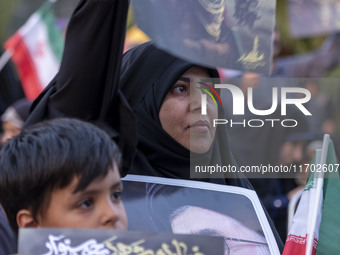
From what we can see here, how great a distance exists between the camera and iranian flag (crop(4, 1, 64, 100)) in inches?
255

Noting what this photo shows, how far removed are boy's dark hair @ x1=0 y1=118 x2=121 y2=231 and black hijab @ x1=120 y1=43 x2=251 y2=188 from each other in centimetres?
74

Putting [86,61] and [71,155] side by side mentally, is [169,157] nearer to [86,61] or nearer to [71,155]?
[86,61]

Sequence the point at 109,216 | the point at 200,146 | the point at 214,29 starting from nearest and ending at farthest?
the point at 109,216, the point at 214,29, the point at 200,146

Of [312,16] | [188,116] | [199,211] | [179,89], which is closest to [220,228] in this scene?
[199,211]

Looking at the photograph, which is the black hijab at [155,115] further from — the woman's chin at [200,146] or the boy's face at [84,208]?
the boy's face at [84,208]

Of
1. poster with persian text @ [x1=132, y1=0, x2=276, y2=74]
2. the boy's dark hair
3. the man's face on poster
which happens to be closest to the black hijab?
the man's face on poster

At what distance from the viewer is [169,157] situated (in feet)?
10.00

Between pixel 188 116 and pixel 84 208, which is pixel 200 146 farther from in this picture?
pixel 84 208

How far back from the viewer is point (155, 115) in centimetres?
316

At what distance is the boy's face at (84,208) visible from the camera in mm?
2133

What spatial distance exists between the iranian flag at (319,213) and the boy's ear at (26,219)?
1029 millimetres

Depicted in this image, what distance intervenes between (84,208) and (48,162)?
0.56 feet

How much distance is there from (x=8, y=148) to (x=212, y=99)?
3.67 feet

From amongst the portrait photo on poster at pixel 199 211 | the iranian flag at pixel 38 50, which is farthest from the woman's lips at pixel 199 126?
the iranian flag at pixel 38 50
